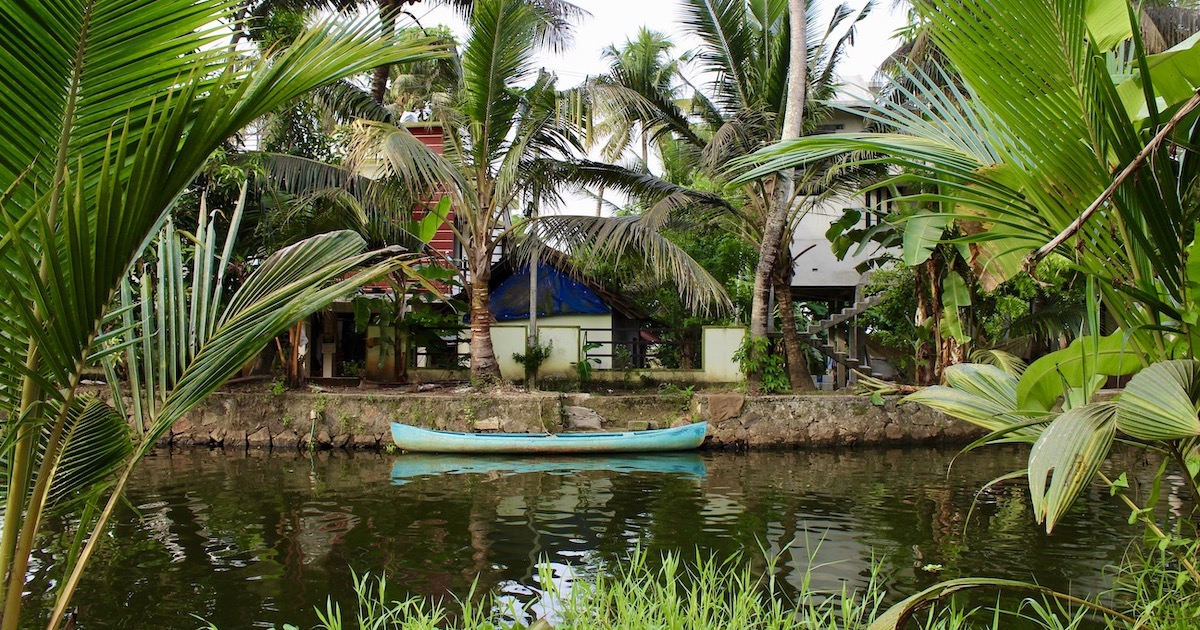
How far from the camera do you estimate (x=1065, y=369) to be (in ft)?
7.63

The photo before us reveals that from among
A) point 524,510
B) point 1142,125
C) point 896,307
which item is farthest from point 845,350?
point 1142,125

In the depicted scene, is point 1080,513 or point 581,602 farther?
point 1080,513

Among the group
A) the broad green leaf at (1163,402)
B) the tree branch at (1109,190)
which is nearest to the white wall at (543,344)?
the broad green leaf at (1163,402)

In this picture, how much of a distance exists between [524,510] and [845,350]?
10818mm

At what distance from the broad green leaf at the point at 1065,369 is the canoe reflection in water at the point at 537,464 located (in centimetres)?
838

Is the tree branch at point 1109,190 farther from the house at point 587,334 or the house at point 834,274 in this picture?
the house at point 834,274

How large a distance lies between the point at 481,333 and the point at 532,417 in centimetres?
191

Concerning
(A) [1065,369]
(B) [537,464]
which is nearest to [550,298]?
(B) [537,464]

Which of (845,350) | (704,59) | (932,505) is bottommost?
(932,505)

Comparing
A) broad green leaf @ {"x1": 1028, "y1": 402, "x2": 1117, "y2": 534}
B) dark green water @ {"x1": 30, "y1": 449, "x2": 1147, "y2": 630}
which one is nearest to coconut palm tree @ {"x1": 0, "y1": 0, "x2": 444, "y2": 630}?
broad green leaf @ {"x1": 1028, "y1": 402, "x2": 1117, "y2": 534}

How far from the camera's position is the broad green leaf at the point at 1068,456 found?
163 cm

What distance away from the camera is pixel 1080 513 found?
808cm

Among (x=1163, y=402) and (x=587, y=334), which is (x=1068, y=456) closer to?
(x=1163, y=402)

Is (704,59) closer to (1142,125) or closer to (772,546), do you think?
(772,546)
